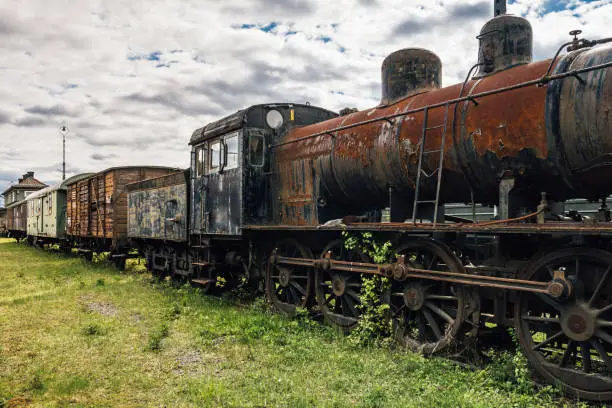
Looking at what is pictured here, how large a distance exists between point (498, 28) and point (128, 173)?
48.3 ft

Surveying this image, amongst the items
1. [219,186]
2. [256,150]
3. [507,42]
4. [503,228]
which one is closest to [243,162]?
[256,150]

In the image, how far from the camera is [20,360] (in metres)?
6.07

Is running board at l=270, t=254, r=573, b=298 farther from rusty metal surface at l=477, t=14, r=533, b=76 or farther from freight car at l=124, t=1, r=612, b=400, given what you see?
rusty metal surface at l=477, t=14, r=533, b=76

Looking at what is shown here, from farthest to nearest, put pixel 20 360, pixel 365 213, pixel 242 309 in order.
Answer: pixel 242 309 < pixel 365 213 < pixel 20 360

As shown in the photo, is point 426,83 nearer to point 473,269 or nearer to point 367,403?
point 473,269

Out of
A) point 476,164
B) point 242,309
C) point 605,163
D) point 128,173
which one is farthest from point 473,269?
point 128,173

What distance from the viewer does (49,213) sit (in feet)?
85.3

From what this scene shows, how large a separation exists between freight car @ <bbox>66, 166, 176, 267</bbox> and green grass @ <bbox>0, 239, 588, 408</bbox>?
25.4 feet

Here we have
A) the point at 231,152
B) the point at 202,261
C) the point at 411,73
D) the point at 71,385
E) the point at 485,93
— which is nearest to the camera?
the point at 71,385

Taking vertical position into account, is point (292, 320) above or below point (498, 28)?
below

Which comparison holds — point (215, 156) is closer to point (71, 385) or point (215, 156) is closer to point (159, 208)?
point (159, 208)

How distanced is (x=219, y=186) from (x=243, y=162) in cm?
115

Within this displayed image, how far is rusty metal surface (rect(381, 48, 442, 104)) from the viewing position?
6.94m

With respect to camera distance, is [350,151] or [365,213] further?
[365,213]
